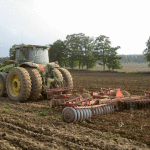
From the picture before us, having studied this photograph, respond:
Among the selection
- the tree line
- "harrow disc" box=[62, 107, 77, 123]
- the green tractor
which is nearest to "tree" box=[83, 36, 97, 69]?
the tree line

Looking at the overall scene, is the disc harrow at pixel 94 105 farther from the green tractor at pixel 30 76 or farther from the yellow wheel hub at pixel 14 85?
the yellow wheel hub at pixel 14 85

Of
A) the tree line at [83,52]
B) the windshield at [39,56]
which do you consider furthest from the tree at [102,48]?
the windshield at [39,56]

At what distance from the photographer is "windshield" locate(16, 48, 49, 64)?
8977 mm

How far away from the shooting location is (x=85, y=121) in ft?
17.8

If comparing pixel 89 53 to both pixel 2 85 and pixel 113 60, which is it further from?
pixel 2 85

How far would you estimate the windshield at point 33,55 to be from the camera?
8977 millimetres

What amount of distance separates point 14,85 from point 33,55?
1646 millimetres

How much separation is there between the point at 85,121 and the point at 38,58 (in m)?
4.70

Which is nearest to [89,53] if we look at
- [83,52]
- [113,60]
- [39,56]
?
[83,52]

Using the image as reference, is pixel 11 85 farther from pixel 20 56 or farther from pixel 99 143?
pixel 99 143

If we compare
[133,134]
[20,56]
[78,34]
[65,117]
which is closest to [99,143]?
[133,134]

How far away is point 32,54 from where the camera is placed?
8992mm

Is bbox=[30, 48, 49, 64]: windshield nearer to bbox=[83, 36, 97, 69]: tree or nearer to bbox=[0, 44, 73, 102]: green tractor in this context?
bbox=[0, 44, 73, 102]: green tractor

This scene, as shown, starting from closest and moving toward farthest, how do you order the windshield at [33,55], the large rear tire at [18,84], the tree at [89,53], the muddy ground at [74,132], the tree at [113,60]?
the muddy ground at [74,132] < the large rear tire at [18,84] < the windshield at [33,55] < the tree at [113,60] < the tree at [89,53]
